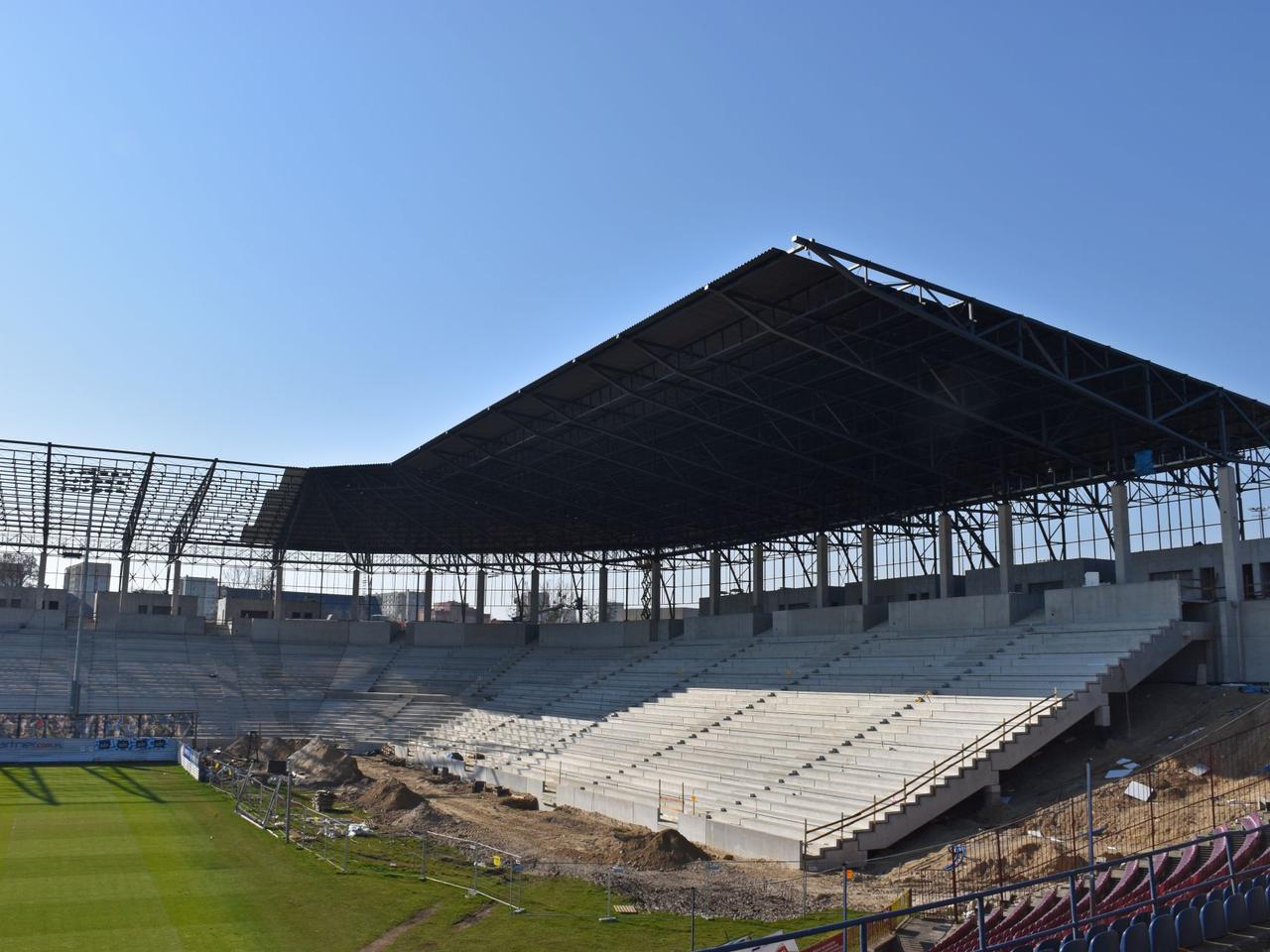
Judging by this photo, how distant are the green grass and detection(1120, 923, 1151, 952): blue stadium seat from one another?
7636mm

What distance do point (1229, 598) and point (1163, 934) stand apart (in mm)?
23544

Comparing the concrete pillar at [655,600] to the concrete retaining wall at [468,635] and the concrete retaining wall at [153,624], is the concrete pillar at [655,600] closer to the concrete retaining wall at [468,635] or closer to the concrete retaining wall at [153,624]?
the concrete retaining wall at [468,635]

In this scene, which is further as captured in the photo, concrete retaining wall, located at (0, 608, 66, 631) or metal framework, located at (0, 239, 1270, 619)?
concrete retaining wall, located at (0, 608, 66, 631)

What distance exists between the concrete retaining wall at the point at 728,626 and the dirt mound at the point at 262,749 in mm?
21507

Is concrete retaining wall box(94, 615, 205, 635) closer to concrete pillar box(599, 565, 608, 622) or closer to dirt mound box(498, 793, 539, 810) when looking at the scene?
concrete pillar box(599, 565, 608, 622)

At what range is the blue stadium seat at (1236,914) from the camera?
12055mm

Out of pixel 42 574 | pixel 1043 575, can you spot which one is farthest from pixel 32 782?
pixel 1043 575

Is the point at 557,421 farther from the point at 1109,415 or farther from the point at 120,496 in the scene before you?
the point at 120,496

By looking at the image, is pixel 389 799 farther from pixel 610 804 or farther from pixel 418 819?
pixel 610 804

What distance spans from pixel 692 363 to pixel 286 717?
34949mm

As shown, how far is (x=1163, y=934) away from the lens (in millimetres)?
11422

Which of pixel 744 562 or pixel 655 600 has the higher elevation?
pixel 744 562

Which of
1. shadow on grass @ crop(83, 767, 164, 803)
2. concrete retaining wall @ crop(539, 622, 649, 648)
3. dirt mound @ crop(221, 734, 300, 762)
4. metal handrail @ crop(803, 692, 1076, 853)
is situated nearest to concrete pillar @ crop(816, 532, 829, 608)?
concrete retaining wall @ crop(539, 622, 649, 648)

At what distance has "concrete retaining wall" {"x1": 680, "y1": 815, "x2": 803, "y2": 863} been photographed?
968 inches
